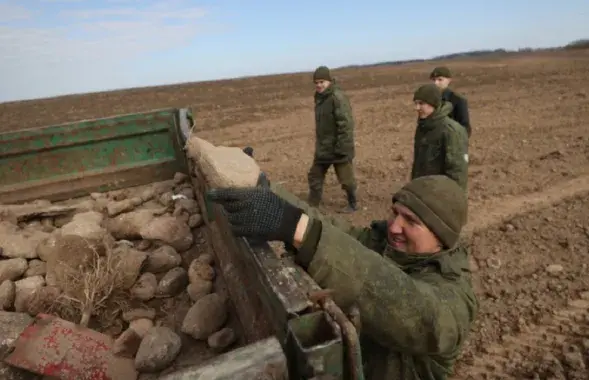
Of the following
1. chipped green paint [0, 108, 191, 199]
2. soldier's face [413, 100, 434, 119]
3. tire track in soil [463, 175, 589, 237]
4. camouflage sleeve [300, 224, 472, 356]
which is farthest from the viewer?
tire track in soil [463, 175, 589, 237]

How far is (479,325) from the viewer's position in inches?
127

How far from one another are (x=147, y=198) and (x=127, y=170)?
1.57ft

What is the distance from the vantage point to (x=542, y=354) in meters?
2.91

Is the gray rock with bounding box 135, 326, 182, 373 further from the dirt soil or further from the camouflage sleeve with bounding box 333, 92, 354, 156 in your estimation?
the camouflage sleeve with bounding box 333, 92, 354, 156

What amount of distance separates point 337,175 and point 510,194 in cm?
218

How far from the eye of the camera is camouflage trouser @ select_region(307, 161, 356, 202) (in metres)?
5.39

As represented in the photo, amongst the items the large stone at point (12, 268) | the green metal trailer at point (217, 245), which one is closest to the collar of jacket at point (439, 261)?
the green metal trailer at point (217, 245)

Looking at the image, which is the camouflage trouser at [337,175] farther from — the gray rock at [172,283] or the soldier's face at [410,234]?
the soldier's face at [410,234]

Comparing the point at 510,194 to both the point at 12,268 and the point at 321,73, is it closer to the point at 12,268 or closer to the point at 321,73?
the point at 321,73

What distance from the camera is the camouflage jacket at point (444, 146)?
12.0 ft

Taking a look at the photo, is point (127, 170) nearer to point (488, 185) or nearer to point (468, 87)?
point (488, 185)

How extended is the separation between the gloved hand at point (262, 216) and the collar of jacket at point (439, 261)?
0.52 metres

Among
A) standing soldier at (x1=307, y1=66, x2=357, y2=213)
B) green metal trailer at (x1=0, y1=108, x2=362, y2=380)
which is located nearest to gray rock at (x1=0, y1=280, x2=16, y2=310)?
green metal trailer at (x1=0, y1=108, x2=362, y2=380)

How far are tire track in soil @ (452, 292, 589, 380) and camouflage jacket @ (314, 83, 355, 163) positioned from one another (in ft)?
9.14
